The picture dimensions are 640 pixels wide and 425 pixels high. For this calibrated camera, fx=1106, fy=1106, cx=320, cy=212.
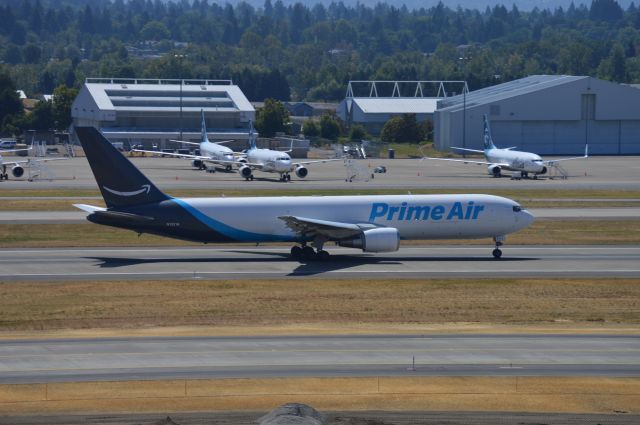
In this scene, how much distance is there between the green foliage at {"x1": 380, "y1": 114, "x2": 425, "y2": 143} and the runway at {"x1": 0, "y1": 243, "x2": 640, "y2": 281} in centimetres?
12958

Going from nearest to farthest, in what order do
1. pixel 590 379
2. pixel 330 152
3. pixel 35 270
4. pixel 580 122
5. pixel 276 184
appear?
pixel 590 379 < pixel 35 270 < pixel 276 184 < pixel 580 122 < pixel 330 152

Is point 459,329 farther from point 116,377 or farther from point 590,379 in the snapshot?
point 116,377

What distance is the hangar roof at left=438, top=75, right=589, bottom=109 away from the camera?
16250 cm

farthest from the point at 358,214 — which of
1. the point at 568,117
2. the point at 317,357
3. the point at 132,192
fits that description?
the point at 568,117

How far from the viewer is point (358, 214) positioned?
56.6 m

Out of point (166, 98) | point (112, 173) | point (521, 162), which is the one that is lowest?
point (521, 162)

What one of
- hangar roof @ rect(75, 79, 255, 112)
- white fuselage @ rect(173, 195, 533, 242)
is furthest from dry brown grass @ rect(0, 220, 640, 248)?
hangar roof @ rect(75, 79, 255, 112)

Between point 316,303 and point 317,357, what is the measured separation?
9637 millimetres

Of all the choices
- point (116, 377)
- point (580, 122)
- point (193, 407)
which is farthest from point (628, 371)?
point (580, 122)

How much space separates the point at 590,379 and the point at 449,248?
29642mm

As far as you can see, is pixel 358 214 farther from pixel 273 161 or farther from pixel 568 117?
pixel 568 117

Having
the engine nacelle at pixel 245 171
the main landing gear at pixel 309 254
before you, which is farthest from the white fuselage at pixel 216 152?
the main landing gear at pixel 309 254

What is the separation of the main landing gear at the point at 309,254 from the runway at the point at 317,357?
18572mm

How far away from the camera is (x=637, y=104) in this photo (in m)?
161
